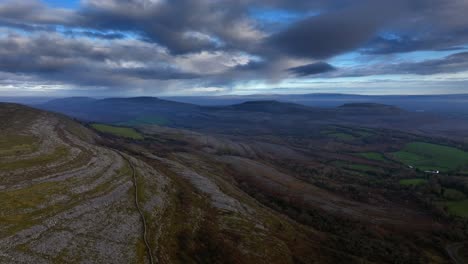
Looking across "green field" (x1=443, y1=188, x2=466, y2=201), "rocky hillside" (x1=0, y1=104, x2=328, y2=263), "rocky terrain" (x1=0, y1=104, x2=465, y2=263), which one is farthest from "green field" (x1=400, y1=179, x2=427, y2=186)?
"rocky hillside" (x1=0, y1=104, x2=328, y2=263)

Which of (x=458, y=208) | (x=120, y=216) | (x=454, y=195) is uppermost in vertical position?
(x=120, y=216)

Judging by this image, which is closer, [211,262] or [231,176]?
[211,262]

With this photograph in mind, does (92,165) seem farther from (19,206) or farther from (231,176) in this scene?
(231,176)

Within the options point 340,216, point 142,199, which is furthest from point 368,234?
point 142,199

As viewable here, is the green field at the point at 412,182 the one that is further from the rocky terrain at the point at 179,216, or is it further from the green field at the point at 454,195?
the green field at the point at 454,195

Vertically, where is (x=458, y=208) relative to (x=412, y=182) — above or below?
above

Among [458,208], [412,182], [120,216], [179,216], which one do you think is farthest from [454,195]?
[120,216]

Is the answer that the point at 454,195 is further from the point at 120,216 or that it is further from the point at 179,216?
the point at 120,216

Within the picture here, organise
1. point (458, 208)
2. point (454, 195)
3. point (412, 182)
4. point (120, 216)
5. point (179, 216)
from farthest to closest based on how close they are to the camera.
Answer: point (412, 182) → point (454, 195) → point (458, 208) → point (179, 216) → point (120, 216)
